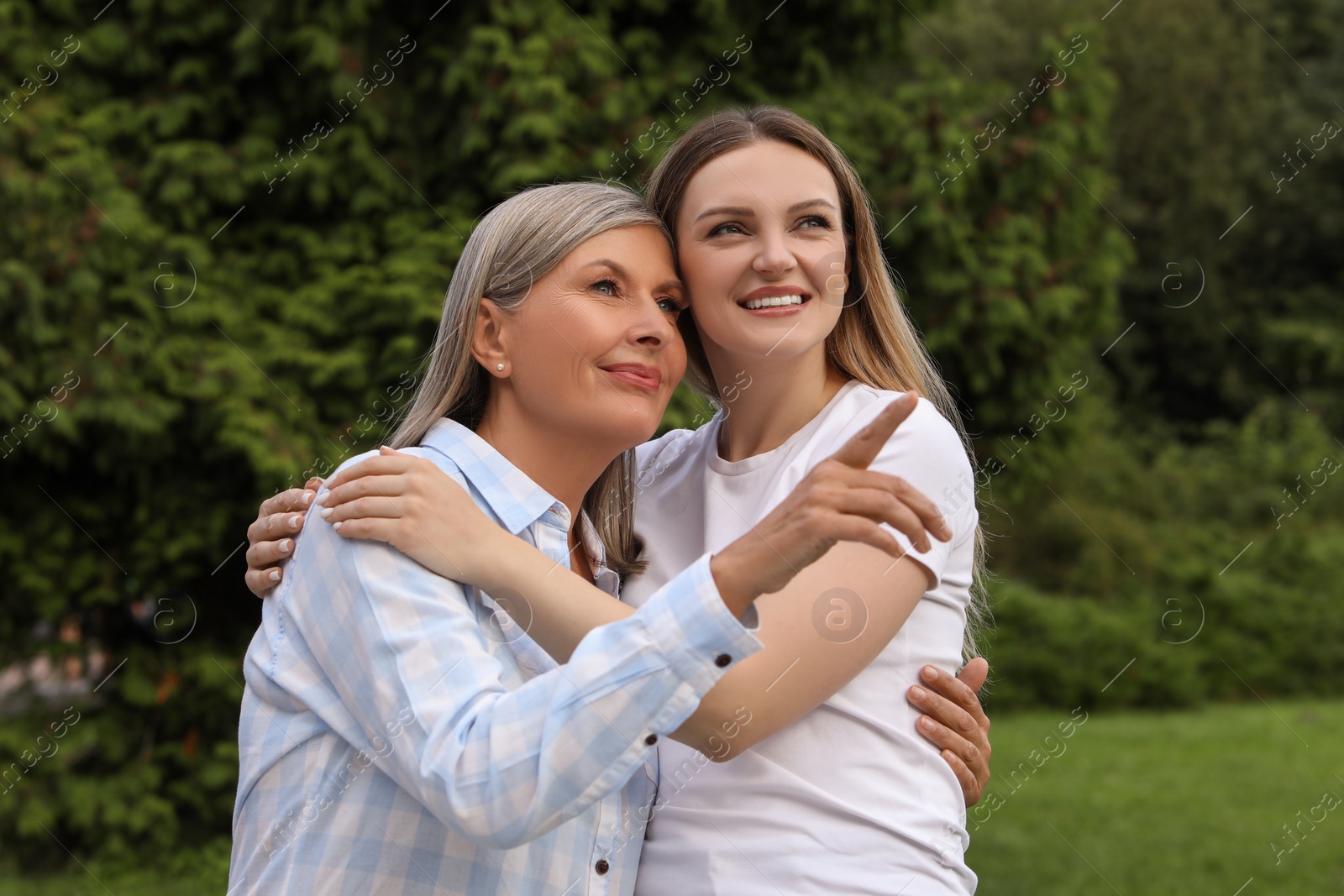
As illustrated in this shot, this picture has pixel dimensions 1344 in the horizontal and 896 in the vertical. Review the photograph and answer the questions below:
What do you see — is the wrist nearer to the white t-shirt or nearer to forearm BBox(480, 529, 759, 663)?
forearm BBox(480, 529, 759, 663)

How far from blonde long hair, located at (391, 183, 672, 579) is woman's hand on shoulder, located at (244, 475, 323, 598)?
0.26 m

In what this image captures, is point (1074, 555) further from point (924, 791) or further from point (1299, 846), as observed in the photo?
point (924, 791)

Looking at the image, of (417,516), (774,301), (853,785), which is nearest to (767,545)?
(417,516)

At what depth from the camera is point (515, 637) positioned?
7.27 feet

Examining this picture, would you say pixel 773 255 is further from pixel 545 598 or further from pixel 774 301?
pixel 545 598

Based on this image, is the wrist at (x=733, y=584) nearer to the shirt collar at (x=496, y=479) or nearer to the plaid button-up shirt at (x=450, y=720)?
the plaid button-up shirt at (x=450, y=720)

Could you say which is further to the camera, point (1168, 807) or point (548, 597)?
point (1168, 807)

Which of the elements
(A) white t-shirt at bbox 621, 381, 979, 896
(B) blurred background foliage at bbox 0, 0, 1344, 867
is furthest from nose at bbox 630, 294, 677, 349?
(B) blurred background foliage at bbox 0, 0, 1344, 867

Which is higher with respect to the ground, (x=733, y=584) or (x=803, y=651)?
(x=733, y=584)

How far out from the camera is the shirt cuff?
5.45 ft

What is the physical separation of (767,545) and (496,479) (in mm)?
877

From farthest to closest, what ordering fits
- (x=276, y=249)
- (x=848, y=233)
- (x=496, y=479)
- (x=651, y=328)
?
1. (x=276, y=249)
2. (x=848, y=233)
3. (x=651, y=328)
4. (x=496, y=479)

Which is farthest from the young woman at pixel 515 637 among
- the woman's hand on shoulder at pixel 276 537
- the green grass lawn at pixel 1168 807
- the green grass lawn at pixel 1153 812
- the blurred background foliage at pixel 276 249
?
the green grass lawn at pixel 1168 807

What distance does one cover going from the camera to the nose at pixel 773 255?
2557 millimetres
